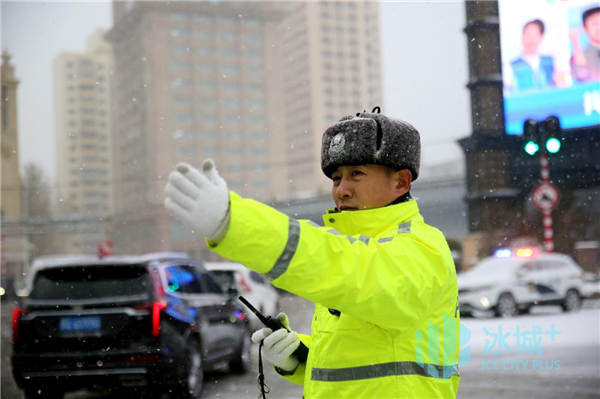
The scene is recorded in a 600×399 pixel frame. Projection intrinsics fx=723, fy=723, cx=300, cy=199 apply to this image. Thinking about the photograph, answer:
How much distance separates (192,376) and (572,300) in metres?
7.41

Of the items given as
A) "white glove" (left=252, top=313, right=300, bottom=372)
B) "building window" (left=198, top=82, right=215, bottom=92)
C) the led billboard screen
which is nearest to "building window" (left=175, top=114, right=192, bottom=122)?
"building window" (left=198, top=82, right=215, bottom=92)

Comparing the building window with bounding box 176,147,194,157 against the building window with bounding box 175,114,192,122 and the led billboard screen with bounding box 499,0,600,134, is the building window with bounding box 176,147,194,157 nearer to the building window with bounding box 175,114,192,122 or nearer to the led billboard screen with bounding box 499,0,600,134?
the building window with bounding box 175,114,192,122

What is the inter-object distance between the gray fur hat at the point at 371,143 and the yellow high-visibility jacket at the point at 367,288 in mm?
163

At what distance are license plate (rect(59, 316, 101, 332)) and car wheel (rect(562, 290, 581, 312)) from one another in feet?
26.3

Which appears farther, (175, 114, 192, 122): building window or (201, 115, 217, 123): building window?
(175, 114, 192, 122): building window

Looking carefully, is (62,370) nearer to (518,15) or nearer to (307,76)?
(518,15)

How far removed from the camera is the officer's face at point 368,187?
1.95m

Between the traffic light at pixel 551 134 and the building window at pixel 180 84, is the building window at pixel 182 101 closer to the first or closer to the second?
the building window at pixel 180 84

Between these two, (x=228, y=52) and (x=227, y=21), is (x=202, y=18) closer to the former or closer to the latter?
(x=227, y=21)

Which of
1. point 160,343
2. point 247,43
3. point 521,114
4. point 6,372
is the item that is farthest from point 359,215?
point 247,43

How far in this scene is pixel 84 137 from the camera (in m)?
64.1

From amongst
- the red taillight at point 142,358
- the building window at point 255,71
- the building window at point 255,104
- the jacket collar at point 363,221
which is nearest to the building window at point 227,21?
the building window at point 255,71

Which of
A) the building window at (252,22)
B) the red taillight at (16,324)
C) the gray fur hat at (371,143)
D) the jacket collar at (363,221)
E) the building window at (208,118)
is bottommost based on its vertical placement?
the red taillight at (16,324)

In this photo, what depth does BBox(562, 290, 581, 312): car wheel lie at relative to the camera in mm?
11625
